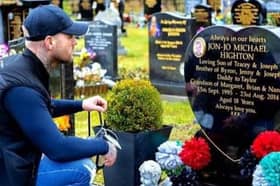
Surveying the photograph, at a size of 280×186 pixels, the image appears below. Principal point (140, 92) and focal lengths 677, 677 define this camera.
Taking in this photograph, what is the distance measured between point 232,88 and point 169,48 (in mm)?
5356

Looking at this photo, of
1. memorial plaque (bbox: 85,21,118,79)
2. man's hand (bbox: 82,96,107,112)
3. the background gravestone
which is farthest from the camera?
memorial plaque (bbox: 85,21,118,79)

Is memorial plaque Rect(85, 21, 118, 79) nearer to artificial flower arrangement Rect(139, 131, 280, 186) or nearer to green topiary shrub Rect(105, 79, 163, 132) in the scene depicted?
artificial flower arrangement Rect(139, 131, 280, 186)

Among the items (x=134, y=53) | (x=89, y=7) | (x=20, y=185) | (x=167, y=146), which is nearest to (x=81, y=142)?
(x=20, y=185)

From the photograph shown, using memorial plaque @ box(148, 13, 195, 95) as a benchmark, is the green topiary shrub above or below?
above

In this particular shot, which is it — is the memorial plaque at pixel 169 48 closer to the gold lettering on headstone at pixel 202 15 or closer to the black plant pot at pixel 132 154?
the gold lettering on headstone at pixel 202 15

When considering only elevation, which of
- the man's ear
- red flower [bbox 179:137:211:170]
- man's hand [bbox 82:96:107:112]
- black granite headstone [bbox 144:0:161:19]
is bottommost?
red flower [bbox 179:137:211:170]

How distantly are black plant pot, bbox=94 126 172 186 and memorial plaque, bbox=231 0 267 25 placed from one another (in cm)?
216

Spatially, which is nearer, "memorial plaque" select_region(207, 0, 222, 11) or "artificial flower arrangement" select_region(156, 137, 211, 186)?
"artificial flower arrangement" select_region(156, 137, 211, 186)

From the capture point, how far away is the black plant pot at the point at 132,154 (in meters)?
5.22

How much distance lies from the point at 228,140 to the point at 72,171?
2.29 metres

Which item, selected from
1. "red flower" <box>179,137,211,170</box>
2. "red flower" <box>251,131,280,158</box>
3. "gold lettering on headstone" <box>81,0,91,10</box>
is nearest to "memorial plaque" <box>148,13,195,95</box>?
"red flower" <box>179,137,211,170</box>

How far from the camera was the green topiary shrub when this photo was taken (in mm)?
5242

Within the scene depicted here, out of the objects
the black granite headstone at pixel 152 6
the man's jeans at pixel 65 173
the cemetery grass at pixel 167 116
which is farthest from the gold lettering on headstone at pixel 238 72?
the black granite headstone at pixel 152 6

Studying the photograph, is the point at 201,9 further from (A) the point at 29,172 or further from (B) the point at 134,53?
(A) the point at 29,172
